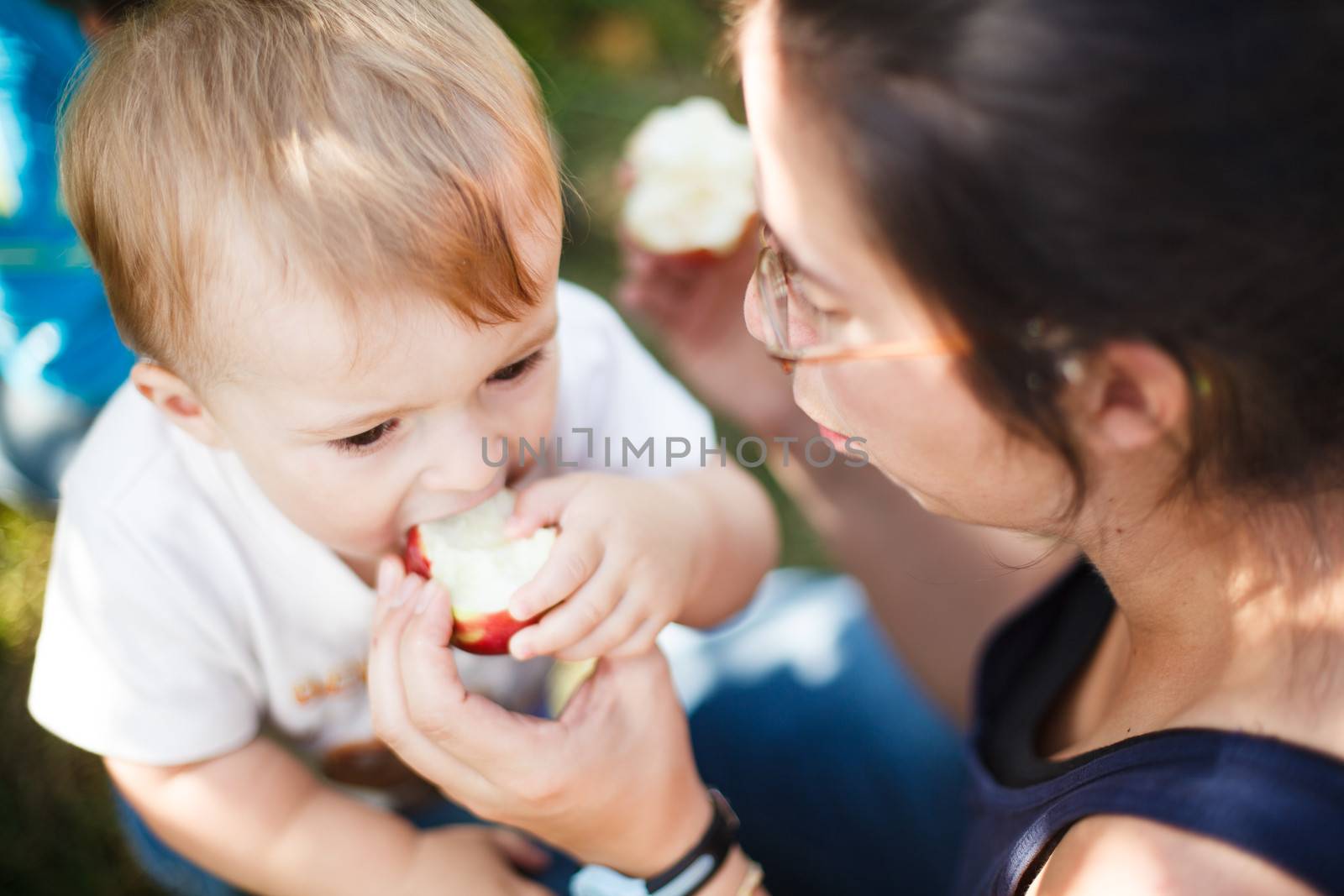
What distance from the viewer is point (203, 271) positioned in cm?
102

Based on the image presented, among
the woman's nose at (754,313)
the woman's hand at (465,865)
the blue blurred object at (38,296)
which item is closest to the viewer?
the woman's nose at (754,313)

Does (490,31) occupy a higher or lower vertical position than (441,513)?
higher

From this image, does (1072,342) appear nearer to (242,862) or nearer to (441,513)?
(441,513)

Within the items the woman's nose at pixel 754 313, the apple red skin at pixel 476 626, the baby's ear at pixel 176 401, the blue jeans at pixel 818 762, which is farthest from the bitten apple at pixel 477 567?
the blue jeans at pixel 818 762

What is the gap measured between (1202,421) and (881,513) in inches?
37.2

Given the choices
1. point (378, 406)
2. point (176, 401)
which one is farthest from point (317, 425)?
point (176, 401)

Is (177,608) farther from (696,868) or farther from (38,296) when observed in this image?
(38,296)

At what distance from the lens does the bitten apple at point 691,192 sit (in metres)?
1.90

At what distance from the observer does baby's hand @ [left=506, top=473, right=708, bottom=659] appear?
1.21 meters

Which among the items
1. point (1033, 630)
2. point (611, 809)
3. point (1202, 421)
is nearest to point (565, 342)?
point (611, 809)

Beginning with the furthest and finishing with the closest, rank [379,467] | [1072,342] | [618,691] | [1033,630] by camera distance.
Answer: [1033,630] < [618,691] < [379,467] < [1072,342]

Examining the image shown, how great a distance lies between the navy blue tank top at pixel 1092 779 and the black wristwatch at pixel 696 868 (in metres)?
0.31

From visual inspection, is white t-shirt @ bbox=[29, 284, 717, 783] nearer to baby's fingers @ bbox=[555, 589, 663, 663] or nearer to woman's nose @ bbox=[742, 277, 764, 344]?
baby's fingers @ bbox=[555, 589, 663, 663]

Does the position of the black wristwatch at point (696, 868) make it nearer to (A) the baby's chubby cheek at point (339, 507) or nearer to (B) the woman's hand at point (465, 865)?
(B) the woman's hand at point (465, 865)
